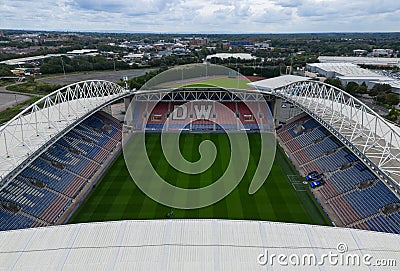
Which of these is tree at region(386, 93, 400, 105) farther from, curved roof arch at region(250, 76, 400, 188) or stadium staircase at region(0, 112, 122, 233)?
stadium staircase at region(0, 112, 122, 233)

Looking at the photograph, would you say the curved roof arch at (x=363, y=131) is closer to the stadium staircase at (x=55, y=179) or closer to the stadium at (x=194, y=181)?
the stadium at (x=194, y=181)

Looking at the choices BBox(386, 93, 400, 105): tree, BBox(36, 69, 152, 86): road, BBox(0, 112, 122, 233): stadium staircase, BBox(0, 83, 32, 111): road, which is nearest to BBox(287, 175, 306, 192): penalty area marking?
BBox(0, 112, 122, 233): stadium staircase

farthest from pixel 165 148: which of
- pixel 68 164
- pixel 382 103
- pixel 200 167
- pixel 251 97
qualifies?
pixel 382 103

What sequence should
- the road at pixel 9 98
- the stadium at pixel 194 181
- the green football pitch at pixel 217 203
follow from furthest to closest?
the road at pixel 9 98 < the green football pitch at pixel 217 203 < the stadium at pixel 194 181

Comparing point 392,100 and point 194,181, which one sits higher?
point 392,100

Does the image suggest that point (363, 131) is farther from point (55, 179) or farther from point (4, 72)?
point (4, 72)

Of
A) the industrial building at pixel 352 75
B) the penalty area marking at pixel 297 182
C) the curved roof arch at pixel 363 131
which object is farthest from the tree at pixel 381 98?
the penalty area marking at pixel 297 182

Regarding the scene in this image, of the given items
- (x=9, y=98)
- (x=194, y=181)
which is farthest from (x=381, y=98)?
(x=9, y=98)
